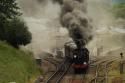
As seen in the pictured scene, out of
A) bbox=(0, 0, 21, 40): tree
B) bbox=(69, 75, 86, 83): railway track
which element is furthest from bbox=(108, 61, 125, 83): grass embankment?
bbox=(0, 0, 21, 40): tree

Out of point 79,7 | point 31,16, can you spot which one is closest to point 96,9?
point 31,16

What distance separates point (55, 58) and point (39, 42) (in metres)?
13.1

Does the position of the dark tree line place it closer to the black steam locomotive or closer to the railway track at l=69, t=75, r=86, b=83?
the black steam locomotive

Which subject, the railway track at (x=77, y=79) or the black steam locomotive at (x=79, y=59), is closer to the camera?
the railway track at (x=77, y=79)

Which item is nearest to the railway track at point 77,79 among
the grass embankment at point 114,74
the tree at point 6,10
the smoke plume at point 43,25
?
the grass embankment at point 114,74

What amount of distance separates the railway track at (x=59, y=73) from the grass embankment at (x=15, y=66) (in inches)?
71.7

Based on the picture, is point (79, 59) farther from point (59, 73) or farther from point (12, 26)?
point (12, 26)

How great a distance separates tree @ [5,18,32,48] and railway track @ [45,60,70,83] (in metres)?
5.44

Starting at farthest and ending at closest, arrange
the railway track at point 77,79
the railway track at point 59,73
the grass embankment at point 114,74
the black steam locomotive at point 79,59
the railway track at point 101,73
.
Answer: the black steam locomotive at point 79,59 < the railway track at point 59,73 < the railway track at point 77,79 < the railway track at point 101,73 < the grass embankment at point 114,74

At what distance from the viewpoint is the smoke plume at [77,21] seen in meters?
38.7

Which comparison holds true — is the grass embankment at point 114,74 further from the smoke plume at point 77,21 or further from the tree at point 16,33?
the tree at point 16,33

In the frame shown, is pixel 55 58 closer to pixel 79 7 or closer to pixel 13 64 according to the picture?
pixel 79 7

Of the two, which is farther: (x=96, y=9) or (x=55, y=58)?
(x=96, y=9)

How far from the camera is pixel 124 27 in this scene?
8969 cm
